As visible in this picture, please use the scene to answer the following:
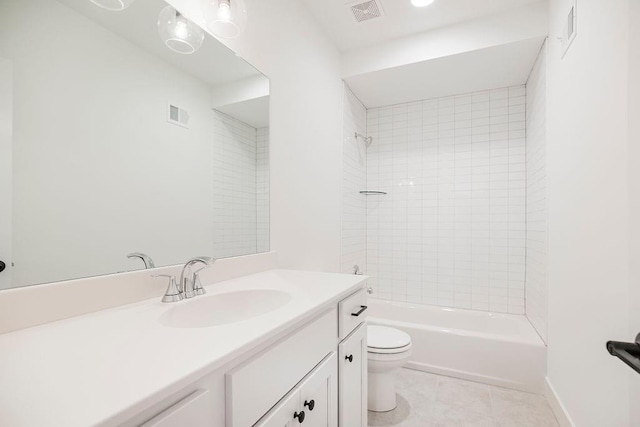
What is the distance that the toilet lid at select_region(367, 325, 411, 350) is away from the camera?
1.81 metres

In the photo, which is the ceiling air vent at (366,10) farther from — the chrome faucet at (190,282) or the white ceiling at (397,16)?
the chrome faucet at (190,282)

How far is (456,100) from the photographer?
296cm

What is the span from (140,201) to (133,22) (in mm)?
603

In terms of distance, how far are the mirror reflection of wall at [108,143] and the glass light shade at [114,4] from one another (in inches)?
0.6

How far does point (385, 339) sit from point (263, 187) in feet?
3.92

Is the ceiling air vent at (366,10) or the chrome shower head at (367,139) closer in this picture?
the ceiling air vent at (366,10)

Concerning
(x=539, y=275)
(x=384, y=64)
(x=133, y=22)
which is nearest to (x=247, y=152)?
(x=133, y=22)

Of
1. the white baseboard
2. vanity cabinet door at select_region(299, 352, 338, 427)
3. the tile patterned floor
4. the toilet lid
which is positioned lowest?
the tile patterned floor

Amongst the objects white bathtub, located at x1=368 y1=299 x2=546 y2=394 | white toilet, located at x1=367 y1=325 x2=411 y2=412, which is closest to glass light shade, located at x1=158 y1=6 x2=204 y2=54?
white toilet, located at x1=367 y1=325 x2=411 y2=412

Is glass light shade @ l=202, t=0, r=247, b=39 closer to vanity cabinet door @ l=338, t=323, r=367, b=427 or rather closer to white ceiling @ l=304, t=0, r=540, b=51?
white ceiling @ l=304, t=0, r=540, b=51

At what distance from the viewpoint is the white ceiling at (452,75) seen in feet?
7.36

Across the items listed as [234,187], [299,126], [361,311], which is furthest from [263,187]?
[361,311]

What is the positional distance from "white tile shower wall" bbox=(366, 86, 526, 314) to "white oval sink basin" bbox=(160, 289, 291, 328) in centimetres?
223

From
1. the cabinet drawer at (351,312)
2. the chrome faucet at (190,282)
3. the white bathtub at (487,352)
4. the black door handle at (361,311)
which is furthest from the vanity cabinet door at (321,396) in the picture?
the white bathtub at (487,352)
